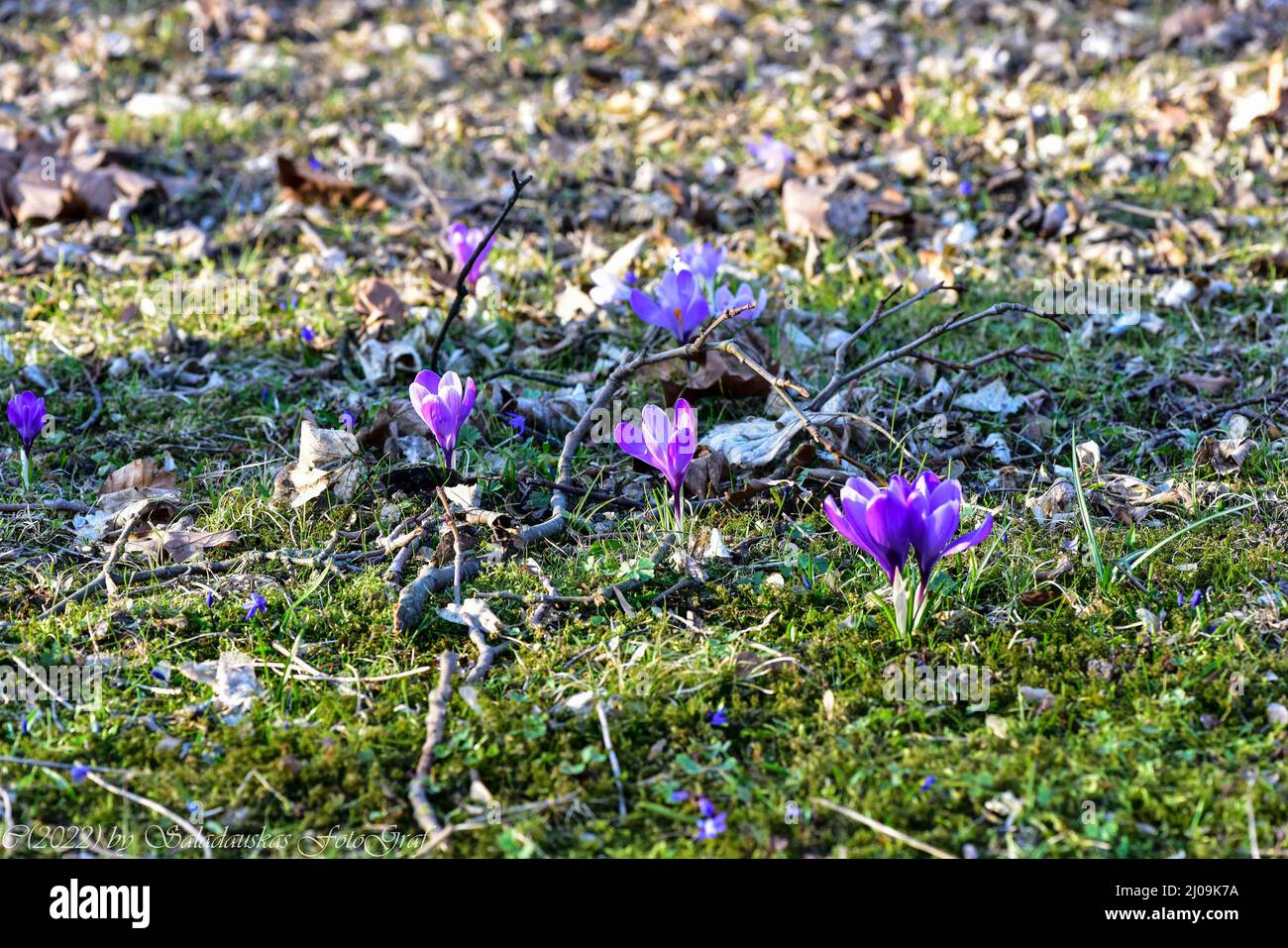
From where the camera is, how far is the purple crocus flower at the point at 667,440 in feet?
9.29

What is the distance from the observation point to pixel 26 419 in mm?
3236

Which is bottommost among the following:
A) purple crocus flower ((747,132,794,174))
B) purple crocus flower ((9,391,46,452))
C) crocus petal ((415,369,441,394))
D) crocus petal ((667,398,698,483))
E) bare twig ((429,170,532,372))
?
crocus petal ((667,398,698,483))

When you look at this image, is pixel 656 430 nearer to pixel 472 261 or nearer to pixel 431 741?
pixel 472 261

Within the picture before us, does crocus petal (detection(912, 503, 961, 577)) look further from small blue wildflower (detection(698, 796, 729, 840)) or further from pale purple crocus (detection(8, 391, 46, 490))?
pale purple crocus (detection(8, 391, 46, 490))

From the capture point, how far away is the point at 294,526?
3076mm

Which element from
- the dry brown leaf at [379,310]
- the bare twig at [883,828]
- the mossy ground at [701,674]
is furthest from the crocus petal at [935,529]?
the dry brown leaf at [379,310]

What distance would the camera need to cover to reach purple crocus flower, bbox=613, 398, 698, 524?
2830 millimetres

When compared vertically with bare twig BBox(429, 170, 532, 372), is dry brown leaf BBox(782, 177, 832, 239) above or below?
above

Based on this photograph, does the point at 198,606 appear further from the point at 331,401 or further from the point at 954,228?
the point at 954,228

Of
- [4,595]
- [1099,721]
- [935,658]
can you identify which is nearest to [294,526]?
[4,595]

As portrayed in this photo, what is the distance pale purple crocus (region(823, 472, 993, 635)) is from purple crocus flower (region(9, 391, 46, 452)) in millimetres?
2089

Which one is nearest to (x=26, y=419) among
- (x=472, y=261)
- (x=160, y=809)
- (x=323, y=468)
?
(x=323, y=468)

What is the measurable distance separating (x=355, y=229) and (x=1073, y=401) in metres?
2.83

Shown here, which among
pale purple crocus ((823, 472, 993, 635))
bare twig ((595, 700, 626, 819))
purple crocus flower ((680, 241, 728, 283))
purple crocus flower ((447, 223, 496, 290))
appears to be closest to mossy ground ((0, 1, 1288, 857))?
bare twig ((595, 700, 626, 819))
